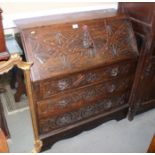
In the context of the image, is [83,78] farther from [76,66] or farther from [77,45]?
[77,45]

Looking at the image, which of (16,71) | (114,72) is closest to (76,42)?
(114,72)

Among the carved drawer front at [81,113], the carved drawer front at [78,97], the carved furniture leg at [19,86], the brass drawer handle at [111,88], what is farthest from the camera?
the carved furniture leg at [19,86]

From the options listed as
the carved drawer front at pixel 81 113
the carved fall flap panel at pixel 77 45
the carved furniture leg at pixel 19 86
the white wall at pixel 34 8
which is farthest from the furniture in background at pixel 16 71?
the carved drawer front at pixel 81 113

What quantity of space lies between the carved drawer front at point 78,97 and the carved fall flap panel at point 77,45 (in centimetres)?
23

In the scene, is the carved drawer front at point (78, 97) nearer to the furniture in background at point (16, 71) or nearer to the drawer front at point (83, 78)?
the drawer front at point (83, 78)

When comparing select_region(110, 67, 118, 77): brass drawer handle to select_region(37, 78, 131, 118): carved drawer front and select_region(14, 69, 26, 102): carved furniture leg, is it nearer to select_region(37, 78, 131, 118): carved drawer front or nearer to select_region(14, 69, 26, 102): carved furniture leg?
select_region(37, 78, 131, 118): carved drawer front

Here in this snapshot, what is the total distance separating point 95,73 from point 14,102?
3.61 ft

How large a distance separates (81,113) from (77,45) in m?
0.61

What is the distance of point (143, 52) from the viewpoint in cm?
160

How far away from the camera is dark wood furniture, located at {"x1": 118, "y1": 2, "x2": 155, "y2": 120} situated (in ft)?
4.94

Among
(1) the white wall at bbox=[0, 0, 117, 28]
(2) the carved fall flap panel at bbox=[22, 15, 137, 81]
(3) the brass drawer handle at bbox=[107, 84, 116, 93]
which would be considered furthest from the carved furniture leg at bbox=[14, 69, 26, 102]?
(3) the brass drawer handle at bbox=[107, 84, 116, 93]

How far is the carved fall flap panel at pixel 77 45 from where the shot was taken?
1289mm

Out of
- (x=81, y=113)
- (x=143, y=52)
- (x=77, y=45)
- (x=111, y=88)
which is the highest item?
(x=77, y=45)

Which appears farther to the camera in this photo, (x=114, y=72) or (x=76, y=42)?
(x=114, y=72)
